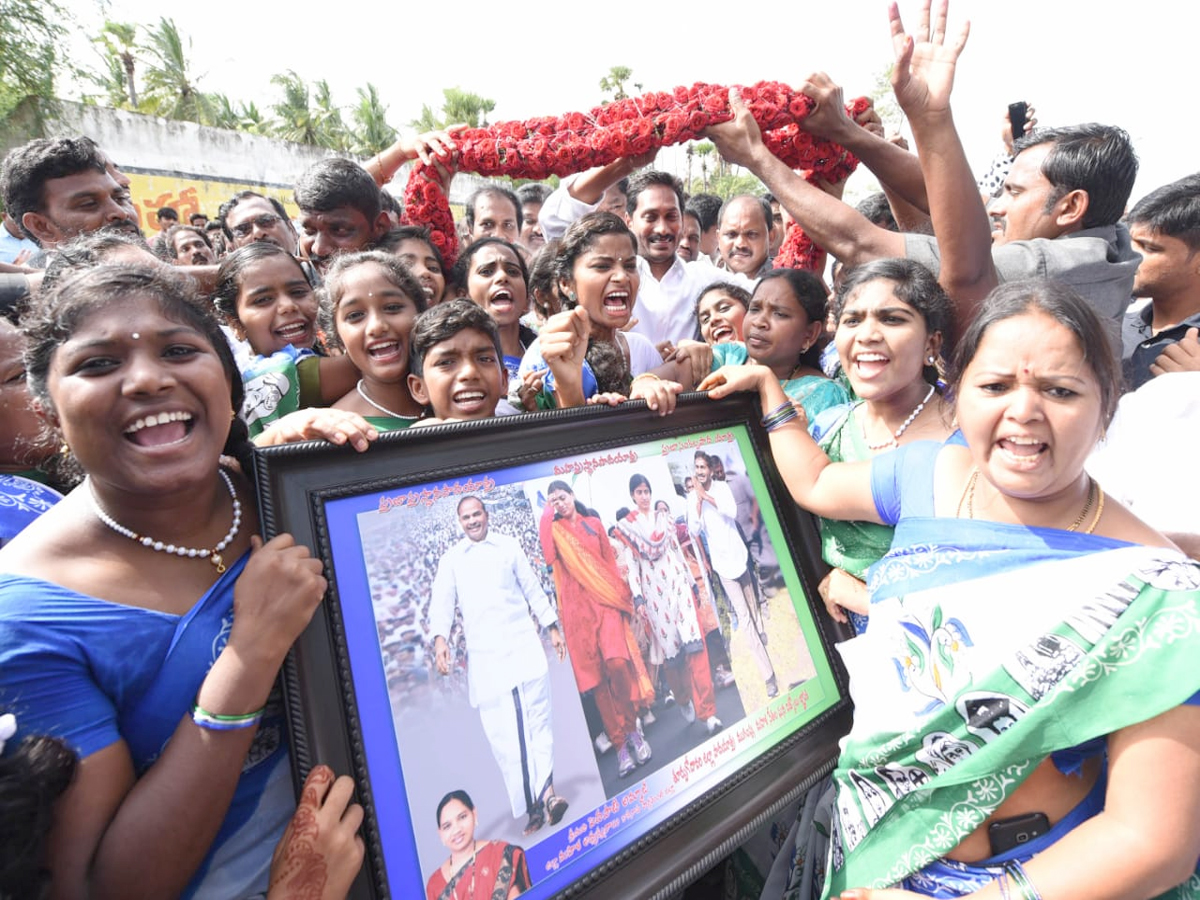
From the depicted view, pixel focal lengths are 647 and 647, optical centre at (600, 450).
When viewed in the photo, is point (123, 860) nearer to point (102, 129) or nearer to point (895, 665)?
point (895, 665)

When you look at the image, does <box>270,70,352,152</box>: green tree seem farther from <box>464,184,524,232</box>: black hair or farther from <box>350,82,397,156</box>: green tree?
<box>464,184,524,232</box>: black hair

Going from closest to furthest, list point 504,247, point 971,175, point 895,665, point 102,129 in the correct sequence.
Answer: point 895,665 → point 971,175 → point 504,247 → point 102,129

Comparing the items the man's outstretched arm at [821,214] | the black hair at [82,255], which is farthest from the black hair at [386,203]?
the man's outstretched arm at [821,214]

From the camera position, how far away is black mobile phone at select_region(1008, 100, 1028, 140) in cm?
496

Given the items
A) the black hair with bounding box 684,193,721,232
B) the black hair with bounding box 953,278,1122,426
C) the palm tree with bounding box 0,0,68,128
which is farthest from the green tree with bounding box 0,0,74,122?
the black hair with bounding box 953,278,1122,426

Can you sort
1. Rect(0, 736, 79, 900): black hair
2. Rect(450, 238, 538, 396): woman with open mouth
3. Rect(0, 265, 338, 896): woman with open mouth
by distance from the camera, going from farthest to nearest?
Rect(450, 238, 538, 396): woman with open mouth
Rect(0, 265, 338, 896): woman with open mouth
Rect(0, 736, 79, 900): black hair

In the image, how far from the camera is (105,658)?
1191 millimetres

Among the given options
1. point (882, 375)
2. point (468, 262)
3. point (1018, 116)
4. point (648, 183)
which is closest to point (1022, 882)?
point (882, 375)

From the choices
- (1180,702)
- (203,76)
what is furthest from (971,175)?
(203,76)

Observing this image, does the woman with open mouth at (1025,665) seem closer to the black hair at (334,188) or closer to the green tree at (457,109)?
the black hair at (334,188)

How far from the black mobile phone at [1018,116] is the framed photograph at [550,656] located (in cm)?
464

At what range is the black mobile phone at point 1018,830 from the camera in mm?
1546

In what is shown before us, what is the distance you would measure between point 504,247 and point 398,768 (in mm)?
2764

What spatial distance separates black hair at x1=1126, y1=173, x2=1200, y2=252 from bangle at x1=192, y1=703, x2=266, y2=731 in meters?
4.08
